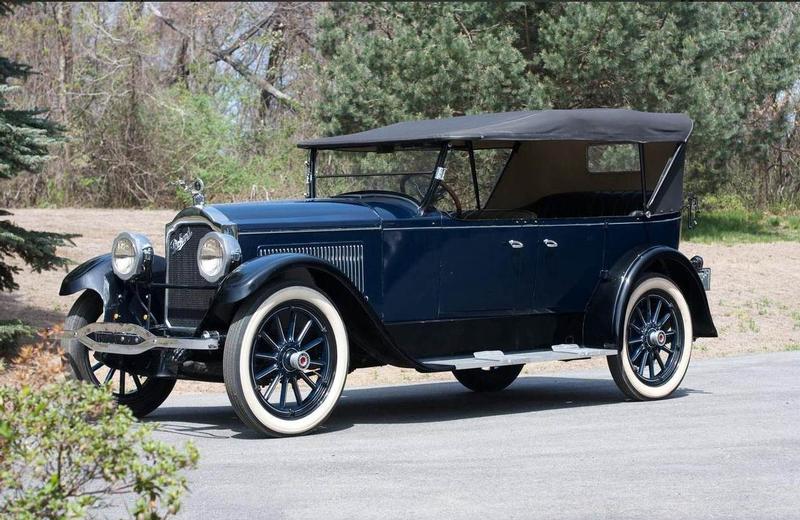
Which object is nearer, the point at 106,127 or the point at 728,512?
the point at 728,512

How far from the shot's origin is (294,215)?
7.80 m

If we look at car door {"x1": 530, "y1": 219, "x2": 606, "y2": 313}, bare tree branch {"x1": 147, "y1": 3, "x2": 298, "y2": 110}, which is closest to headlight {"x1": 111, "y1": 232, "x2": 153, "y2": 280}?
car door {"x1": 530, "y1": 219, "x2": 606, "y2": 313}

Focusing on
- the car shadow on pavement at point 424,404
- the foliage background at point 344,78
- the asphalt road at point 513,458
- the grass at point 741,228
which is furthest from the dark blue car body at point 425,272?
the grass at point 741,228

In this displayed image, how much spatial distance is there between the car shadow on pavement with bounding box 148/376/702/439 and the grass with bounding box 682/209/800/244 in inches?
456

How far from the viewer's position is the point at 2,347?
448 inches

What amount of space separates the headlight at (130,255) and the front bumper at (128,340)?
0.45m

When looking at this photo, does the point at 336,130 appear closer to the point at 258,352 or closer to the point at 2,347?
the point at 2,347

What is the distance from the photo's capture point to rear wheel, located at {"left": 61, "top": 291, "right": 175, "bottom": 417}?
804 centimetres

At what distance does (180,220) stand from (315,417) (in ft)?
5.05

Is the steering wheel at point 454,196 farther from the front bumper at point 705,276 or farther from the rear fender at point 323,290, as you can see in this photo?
the front bumper at point 705,276

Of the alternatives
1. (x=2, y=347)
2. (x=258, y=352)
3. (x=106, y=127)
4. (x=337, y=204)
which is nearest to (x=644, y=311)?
(x=337, y=204)

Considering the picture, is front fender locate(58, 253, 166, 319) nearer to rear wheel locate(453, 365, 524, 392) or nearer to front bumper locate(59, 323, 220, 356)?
front bumper locate(59, 323, 220, 356)

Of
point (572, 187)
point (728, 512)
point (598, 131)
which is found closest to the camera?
point (728, 512)

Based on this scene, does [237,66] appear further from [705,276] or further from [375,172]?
[705,276]
